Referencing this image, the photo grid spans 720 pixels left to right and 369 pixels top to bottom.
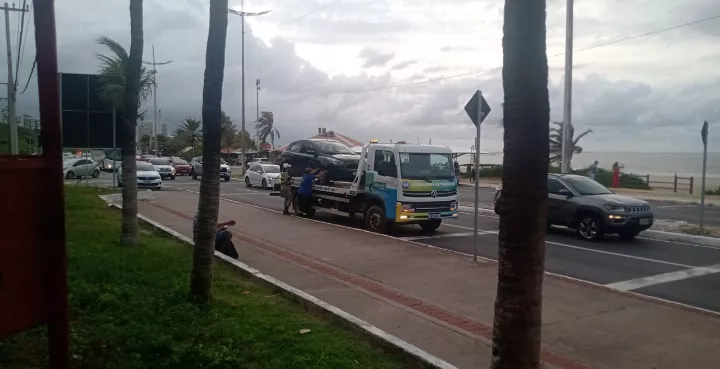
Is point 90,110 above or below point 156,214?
above

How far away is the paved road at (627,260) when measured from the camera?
379 inches

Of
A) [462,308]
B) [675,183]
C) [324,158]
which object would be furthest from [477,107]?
[675,183]

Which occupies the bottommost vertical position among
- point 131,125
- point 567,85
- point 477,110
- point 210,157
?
point 210,157

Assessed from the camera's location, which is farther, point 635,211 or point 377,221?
point 377,221

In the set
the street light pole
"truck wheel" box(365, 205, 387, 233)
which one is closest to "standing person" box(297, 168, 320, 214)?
"truck wheel" box(365, 205, 387, 233)

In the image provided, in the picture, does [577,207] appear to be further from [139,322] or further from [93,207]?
[93,207]

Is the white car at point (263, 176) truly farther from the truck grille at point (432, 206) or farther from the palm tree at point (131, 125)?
the palm tree at point (131, 125)

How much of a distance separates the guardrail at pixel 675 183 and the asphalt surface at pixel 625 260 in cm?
2485

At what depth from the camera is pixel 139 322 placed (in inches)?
236

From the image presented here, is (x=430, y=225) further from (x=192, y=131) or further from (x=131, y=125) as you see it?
(x=192, y=131)

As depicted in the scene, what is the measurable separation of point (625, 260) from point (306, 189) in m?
9.49

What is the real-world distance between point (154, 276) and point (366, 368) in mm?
3879

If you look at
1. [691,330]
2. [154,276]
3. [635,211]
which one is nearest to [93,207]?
[154,276]

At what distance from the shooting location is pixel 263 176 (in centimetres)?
3425
